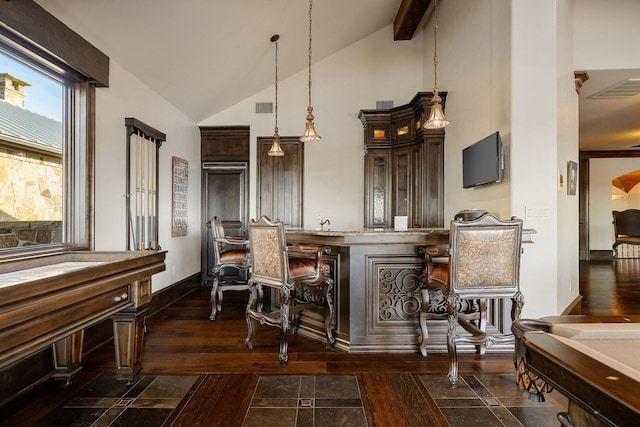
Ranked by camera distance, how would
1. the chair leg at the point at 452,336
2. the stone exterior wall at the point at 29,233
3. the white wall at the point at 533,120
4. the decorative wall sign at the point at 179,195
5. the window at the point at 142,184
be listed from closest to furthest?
the stone exterior wall at the point at 29,233
the chair leg at the point at 452,336
the white wall at the point at 533,120
the window at the point at 142,184
the decorative wall sign at the point at 179,195

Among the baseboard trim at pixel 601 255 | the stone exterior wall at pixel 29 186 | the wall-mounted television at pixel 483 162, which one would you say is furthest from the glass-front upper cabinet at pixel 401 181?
the baseboard trim at pixel 601 255

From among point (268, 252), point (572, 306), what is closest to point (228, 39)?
point (268, 252)

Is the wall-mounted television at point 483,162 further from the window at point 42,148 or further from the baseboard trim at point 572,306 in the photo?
the window at point 42,148

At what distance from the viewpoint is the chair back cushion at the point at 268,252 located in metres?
2.49

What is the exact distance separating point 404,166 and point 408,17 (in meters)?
2.23

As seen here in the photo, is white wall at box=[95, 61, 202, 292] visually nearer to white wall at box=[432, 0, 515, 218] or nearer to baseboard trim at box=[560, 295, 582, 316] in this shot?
white wall at box=[432, 0, 515, 218]

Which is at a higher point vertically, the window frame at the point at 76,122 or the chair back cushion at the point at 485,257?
the window frame at the point at 76,122

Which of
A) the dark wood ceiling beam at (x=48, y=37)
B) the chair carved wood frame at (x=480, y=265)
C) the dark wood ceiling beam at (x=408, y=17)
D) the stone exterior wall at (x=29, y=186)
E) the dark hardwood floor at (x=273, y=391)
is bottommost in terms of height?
the dark hardwood floor at (x=273, y=391)

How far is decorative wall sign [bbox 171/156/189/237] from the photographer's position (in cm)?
442

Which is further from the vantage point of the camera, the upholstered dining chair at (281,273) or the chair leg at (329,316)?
the chair leg at (329,316)

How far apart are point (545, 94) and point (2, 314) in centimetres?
395

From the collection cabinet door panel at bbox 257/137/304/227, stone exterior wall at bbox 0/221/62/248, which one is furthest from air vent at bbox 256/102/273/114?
stone exterior wall at bbox 0/221/62/248

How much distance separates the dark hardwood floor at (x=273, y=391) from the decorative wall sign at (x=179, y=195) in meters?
Answer: 1.84

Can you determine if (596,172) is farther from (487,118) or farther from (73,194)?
(73,194)
